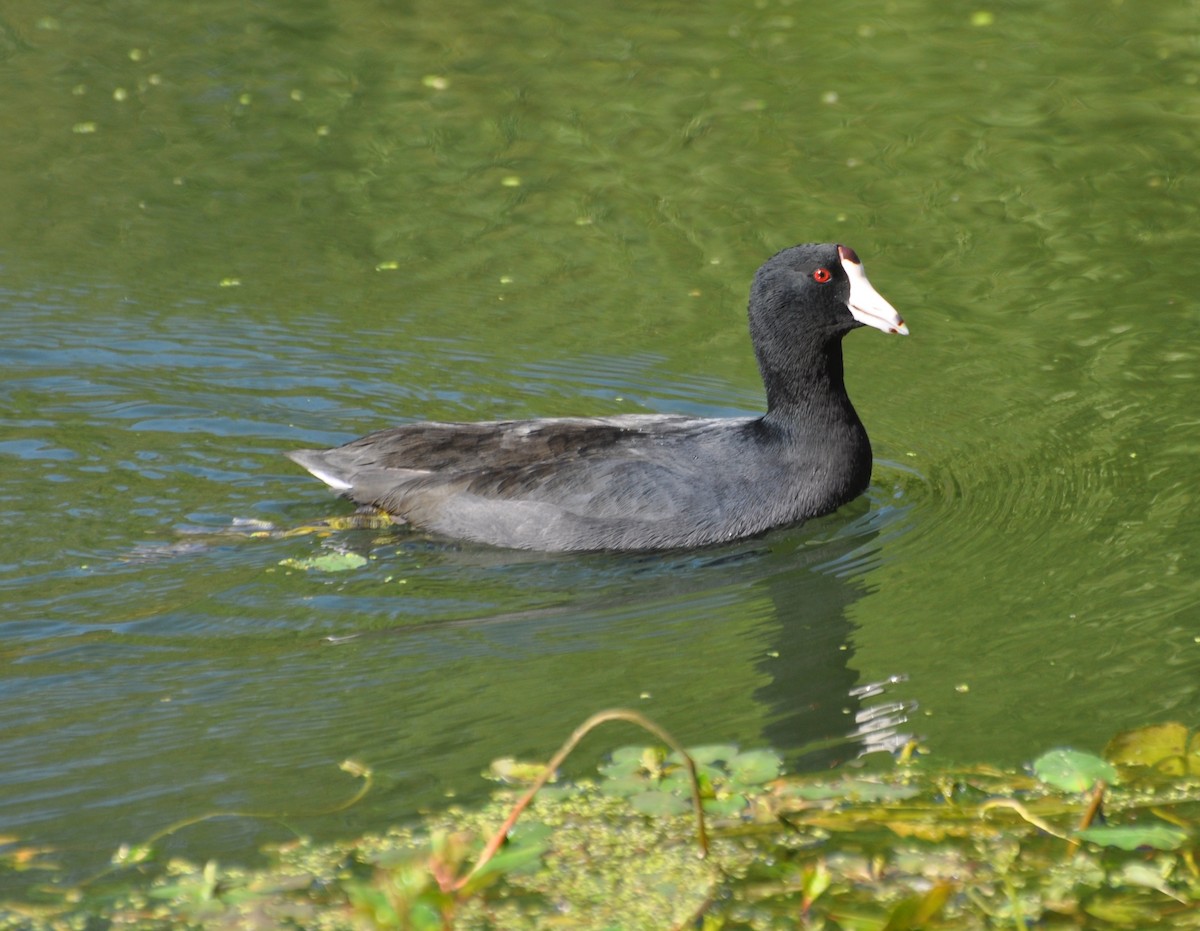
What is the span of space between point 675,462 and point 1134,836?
2.75 m

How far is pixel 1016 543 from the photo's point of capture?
5.74 meters

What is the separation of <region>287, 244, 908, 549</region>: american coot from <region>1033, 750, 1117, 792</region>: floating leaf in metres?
2.15

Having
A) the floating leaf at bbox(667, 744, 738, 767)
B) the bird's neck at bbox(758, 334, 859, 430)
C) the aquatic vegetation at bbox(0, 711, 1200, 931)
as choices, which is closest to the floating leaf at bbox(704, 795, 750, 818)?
the aquatic vegetation at bbox(0, 711, 1200, 931)

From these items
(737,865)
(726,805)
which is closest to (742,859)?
(737,865)

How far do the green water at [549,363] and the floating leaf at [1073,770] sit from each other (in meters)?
0.36

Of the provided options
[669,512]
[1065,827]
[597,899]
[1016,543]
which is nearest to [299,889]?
[597,899]

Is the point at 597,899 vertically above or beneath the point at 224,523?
beneath

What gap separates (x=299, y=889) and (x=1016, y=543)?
3.12 meters

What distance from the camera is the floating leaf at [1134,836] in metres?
3.49

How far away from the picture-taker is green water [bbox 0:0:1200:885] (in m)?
4.59

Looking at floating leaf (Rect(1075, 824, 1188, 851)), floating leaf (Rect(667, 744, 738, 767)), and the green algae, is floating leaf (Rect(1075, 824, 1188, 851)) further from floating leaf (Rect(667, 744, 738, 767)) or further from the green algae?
floating leaf (Rect(667, 744, 738, 767))

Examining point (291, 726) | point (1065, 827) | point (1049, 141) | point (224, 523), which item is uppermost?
point (1049, 141)

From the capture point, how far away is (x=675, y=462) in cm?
596

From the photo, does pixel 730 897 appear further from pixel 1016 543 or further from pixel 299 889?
pixel 1016 543
